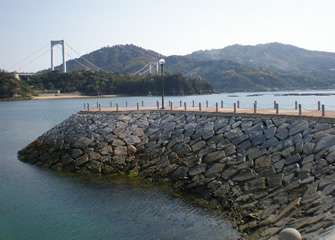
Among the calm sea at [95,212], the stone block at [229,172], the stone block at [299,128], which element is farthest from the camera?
the stone block at [299,128]

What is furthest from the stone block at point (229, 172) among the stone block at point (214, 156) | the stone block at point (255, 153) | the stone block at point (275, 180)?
the stone block at point (275, 180)

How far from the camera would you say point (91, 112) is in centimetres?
2202

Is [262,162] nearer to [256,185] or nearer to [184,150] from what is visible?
[256,185]

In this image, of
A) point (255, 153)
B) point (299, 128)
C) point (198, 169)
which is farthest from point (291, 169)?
point (198, 169)

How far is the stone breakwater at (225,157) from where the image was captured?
32.1ft

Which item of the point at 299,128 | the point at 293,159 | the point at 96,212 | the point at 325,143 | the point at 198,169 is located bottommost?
the point at 96,212

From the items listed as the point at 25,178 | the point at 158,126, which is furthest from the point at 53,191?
the point at 158,126

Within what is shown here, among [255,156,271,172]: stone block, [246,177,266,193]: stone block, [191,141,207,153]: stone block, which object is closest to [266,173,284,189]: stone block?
[246,177,266,193]: stone block

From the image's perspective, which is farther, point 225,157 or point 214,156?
point 214,156

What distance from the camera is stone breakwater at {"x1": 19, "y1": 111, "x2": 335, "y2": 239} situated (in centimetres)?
978

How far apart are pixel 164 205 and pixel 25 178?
26.0ft

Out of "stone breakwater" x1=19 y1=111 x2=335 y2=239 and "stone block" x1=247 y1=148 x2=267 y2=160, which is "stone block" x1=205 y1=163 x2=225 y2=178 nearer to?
"stone breakwater" x1=19 y1=111 x2=335 y2=239

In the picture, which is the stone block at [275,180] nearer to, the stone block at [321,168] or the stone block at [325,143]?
the stone block at [321,168]

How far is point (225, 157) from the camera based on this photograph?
541 inches
